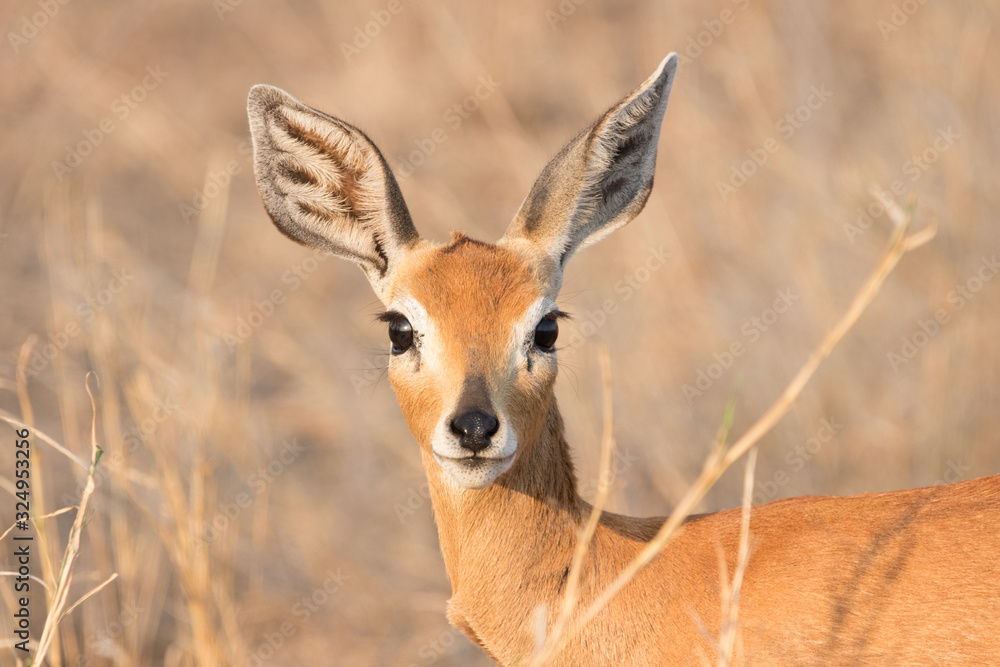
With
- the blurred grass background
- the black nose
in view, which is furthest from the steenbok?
the blurred grass background

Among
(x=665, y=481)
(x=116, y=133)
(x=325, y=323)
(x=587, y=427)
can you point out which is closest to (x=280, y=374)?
(x=325, y=323)

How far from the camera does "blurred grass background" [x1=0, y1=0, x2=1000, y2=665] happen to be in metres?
6.78

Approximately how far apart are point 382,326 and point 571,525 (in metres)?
4.89

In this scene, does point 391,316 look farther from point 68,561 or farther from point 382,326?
point 382,326

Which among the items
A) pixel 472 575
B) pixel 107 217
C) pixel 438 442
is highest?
pixel 107 217

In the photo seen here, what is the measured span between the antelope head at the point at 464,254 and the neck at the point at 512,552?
0.35 ft

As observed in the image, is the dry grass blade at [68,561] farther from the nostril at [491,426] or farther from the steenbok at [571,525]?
the nostril at [491,426]

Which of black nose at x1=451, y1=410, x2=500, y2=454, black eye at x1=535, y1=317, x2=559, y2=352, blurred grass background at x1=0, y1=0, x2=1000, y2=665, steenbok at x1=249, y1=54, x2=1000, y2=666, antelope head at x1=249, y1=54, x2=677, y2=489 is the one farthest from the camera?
blurred grass background at x1=0, y1=0, x2=1000, y2=665

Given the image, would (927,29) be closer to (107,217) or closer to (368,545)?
(368,545)

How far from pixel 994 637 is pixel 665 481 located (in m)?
3.85

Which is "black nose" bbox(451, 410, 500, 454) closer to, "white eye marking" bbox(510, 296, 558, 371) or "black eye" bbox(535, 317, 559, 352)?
"white eye marking" bbox(510, 296, 558, 371)

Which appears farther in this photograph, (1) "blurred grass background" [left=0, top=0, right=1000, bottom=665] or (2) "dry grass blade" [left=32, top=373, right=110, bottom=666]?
(1) "blurred grass background" [left=0, top=0, right=1000, bottom=665]

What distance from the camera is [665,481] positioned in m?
7.38

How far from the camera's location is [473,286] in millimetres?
4051
